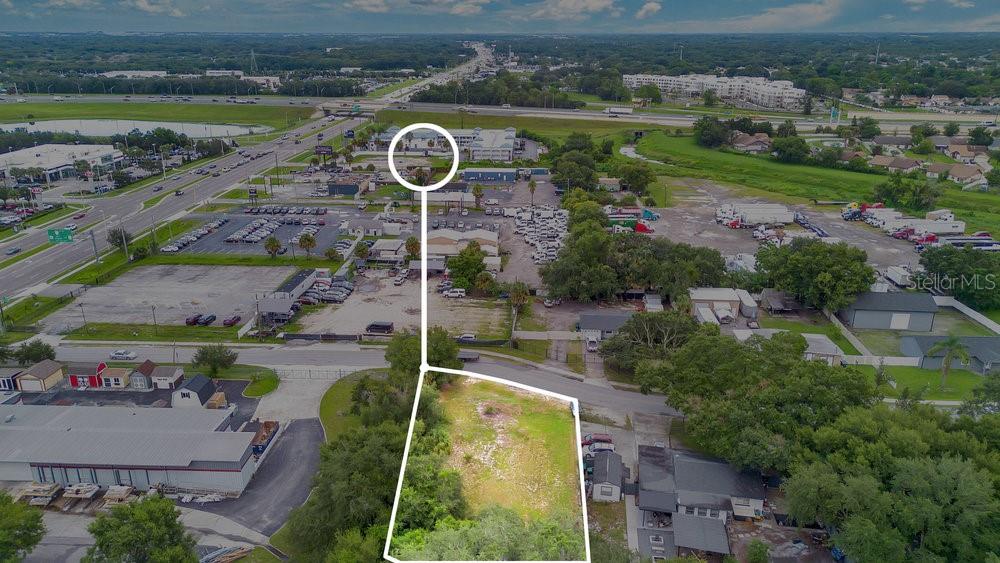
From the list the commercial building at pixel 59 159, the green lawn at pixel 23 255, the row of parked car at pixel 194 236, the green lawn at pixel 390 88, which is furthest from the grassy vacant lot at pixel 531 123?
the green lawn at pixel 23 255

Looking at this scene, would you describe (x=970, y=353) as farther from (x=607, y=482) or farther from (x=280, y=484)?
(x=280, y=484)

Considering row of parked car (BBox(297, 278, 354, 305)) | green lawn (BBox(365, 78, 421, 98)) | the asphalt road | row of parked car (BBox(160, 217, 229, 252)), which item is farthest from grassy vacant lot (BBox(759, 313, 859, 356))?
green lawn (BBox(365, 78, 421, 98))

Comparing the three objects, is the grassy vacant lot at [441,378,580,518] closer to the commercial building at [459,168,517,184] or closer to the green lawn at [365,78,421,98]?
the commercial building at [459,168,517,184]

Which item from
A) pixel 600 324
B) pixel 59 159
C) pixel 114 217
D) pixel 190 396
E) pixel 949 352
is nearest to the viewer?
pixel 190 396

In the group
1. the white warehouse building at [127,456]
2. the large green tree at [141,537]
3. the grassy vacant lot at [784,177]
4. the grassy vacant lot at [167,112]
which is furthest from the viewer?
the grassy vacant lot at [167,112]

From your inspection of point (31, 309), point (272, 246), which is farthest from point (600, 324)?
point (31, 309)

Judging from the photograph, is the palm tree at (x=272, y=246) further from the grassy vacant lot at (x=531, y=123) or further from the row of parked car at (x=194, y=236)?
the grassy vacant lot at (x=531, y=123)
